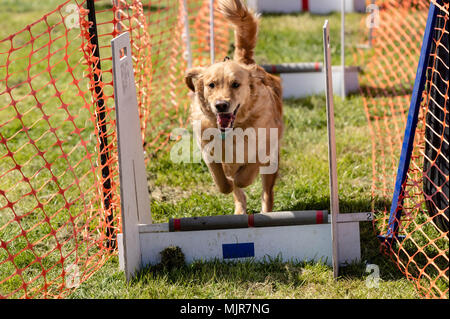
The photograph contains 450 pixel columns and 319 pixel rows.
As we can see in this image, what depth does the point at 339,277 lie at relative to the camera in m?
3.15

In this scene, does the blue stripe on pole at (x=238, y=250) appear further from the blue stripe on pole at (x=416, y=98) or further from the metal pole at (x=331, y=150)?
the blue stripe on pole at (x=416, y=98)

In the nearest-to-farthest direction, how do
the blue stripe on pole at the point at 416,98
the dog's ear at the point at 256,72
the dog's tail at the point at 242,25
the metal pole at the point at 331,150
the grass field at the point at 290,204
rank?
the metal pole at the point at 331,150 → the grass field at the point at 290,204 → the blue stripe on pole at the point at 416,98 → the dog's ear at the point at 256,72 → the dog's tail at the point at 242,25

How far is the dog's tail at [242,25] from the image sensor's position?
4422 mm

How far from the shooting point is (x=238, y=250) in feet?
11.0

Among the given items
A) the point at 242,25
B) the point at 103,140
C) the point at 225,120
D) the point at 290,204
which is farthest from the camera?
the point at 242,25

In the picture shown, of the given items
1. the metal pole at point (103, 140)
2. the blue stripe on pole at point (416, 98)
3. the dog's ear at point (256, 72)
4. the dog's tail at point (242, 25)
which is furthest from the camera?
the dog's tail at point (242, 25)

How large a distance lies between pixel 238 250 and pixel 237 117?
1055mm

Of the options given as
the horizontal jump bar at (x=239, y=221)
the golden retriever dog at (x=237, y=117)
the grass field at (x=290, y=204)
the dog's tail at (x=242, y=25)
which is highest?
the dog's tail at (x=242, y=25)

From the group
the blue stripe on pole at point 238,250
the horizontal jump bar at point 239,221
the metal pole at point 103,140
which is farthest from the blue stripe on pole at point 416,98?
the metal pole at point 103,140

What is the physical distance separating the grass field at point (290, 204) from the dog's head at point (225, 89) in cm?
75

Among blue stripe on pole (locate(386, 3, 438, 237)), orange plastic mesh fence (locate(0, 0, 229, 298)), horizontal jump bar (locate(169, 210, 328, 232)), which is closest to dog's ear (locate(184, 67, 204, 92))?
orange plastic mesh fence (locate(0, 0, 229, 298))

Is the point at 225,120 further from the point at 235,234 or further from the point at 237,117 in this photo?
the point at 235,234

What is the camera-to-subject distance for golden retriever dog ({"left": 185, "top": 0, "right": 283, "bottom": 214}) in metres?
3.88

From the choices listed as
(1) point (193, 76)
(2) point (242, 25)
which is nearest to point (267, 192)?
(1) point (193, 76)
